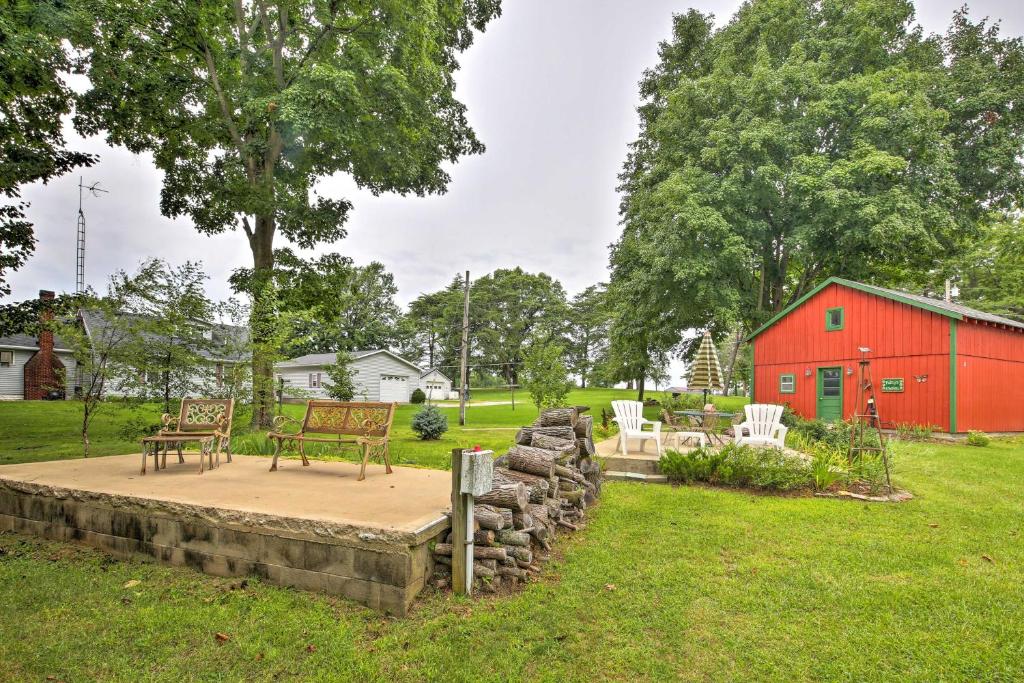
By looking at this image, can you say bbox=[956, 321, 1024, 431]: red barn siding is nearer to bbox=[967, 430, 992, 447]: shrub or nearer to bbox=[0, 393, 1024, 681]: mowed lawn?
bbox=[967, 430, 992, 447]: shrub

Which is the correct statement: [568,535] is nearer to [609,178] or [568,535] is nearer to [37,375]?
[609,178]

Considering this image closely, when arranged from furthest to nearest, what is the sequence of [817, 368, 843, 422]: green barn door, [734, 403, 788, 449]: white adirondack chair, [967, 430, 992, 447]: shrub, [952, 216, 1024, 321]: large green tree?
[952, 216, 1024, 321]: large green tree → [817, 368, 843, 422]: green barn door → [967, 430, 992, 447]: shrub → [734, 403, 788, 449]: white adirondack chair

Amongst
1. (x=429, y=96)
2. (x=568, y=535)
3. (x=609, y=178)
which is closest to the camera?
(x=568, y=535)

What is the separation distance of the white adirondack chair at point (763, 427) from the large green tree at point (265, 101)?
784 cm

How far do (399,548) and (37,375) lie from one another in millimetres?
26664

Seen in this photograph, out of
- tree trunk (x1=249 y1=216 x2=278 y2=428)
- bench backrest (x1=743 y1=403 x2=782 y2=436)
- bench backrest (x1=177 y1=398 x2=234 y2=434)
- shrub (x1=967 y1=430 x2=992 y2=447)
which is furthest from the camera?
shrub (x1=967 y1=430 x2=992 y2=447)

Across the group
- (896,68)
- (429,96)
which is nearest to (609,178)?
(896,68)

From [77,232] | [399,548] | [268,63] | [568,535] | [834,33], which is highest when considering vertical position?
[834,33]

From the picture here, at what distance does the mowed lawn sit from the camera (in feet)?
8.13

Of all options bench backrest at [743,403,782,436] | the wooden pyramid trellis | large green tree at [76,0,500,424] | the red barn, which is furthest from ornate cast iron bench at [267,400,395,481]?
the red barn

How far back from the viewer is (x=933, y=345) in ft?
39.8

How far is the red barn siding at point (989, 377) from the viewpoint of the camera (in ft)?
39.1

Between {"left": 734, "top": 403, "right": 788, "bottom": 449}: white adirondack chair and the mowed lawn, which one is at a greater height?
{"left": 734, "top": 403, "right": 788, "bottom": 449}: white adirondack chair

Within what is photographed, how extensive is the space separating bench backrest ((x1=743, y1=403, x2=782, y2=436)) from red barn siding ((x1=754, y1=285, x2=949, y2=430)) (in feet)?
27.4
